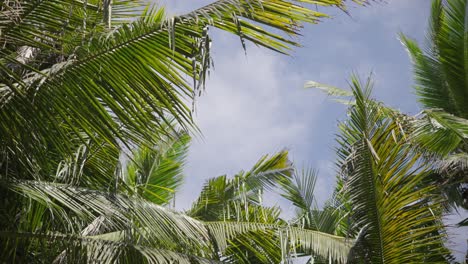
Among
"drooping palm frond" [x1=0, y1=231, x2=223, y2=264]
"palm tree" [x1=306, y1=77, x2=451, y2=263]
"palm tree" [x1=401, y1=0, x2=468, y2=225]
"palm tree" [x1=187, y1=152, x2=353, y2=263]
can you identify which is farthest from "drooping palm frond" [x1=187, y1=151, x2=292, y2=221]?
"drooping palm frond" [x1=0, y1=231, x2=223, y2=264]

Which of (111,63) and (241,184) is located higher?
(241,184)

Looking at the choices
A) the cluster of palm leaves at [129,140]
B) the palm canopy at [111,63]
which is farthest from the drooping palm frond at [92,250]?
the palm canopy at [111,63]

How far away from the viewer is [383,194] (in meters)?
6.45

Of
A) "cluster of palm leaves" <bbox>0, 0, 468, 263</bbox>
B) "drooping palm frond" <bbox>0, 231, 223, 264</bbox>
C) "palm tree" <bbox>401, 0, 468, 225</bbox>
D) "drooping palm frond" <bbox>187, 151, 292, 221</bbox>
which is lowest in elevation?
"drooping palm frond" <bbox>0, 231, 223, 264</bbox>

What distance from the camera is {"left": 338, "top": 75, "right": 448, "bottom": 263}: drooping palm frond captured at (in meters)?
6.43

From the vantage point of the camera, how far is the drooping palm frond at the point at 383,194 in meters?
6.43

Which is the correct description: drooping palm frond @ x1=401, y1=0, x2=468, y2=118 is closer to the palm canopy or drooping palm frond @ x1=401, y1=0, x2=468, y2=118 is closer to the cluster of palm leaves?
the cluster of palm leaves

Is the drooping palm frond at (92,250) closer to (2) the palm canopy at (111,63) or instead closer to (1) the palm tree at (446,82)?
(2) the palm canopy at (111,63)

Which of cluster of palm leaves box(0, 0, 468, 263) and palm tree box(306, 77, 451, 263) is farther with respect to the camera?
palm tree box(306, 77, 451, 263)

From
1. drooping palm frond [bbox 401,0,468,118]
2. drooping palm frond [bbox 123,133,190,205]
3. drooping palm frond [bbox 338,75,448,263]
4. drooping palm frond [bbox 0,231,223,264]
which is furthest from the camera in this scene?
drooping palm frond [bbox 401,0,468,118]

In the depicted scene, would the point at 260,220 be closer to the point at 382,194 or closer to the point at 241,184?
the point at 241,184

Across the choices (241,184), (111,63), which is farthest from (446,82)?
(111,63)

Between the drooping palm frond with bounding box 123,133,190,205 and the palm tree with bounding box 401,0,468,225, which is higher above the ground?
the palm tree with bounding box 401,0,468,225

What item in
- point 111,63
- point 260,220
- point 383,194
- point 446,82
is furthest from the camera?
point 446,82
